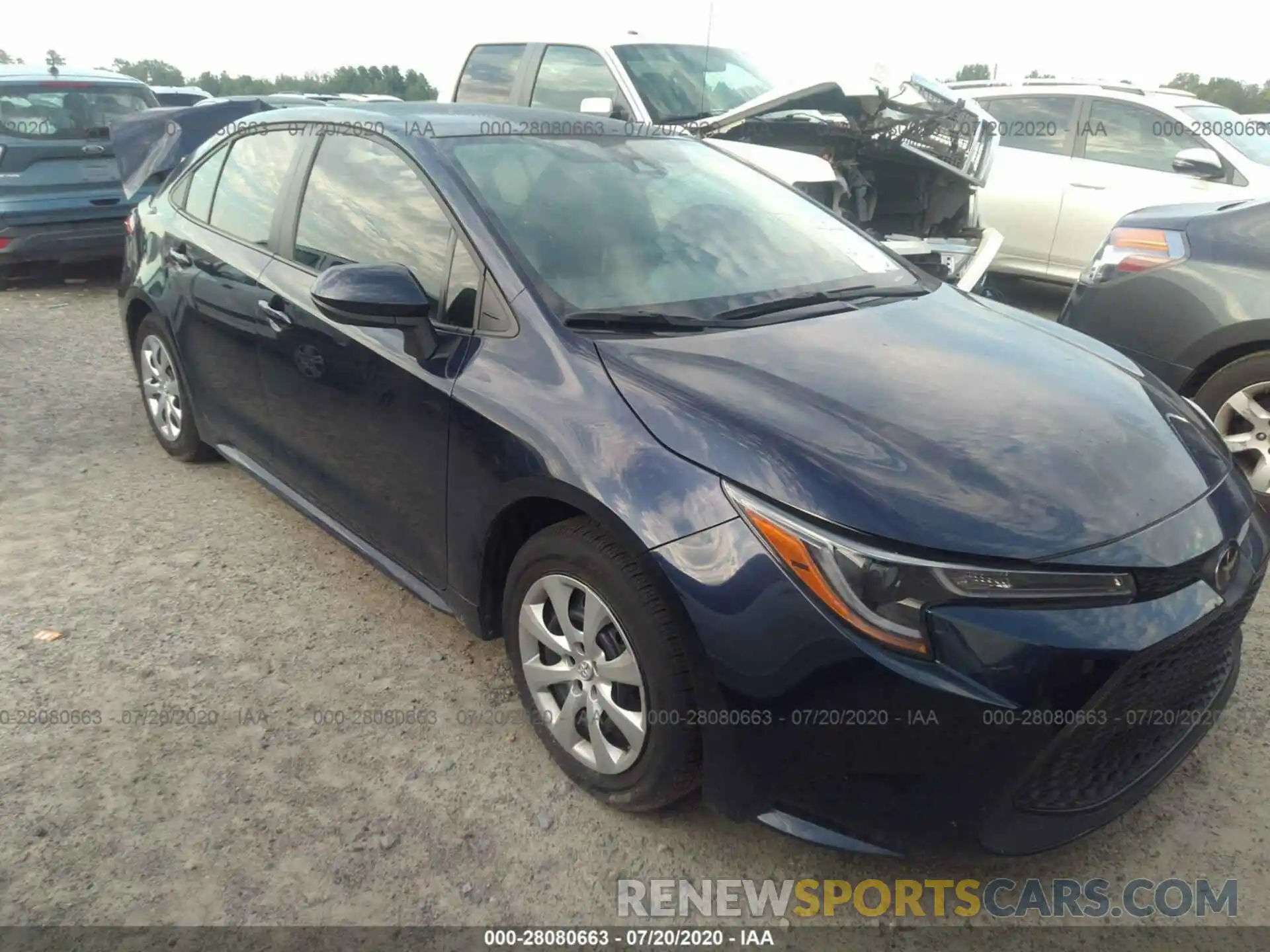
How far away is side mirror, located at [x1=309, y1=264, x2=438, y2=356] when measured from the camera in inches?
101

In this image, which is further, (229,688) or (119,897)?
(229,688)

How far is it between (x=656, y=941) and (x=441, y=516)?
1.24m

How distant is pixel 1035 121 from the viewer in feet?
26.0

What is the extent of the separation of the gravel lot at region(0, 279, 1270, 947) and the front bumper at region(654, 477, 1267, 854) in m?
0.23

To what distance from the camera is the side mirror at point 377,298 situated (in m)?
2.57

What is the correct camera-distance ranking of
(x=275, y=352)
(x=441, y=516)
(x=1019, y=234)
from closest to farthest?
(x=441, y=516) → (x=275, y=352) → (x=1019, y=234)

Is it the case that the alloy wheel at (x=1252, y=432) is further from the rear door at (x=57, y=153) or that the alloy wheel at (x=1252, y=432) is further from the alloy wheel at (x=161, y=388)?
the rear door at (x=57, y=153)

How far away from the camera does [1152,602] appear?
1981mm

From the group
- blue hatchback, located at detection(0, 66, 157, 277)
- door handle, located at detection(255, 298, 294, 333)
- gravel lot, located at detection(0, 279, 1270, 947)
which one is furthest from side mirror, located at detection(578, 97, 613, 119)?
blue hatchback, located at detection(0, 66, 157, 277)

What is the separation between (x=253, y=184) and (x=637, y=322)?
2.02m

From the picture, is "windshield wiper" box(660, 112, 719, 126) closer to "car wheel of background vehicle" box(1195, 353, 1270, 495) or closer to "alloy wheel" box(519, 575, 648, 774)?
"car wheel of background vehicle" box(1195, 353, 1270, 495)

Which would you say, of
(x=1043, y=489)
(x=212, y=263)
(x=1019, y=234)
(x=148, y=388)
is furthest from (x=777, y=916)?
(x=1019, y=234)

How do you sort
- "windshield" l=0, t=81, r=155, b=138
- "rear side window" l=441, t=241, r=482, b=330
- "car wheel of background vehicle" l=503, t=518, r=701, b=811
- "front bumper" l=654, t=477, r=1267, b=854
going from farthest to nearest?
"windshield" l=0, t=81, r=155, b=138 → "rear side window" l=441, t=241, r=482, b=330 → "car wheel of background vehicle" l=503, t=518, r=701, b=811 → "front bumper" l=654, t=477, r=1267, b=854

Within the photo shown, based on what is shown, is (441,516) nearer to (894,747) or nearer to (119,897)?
(119,897)
